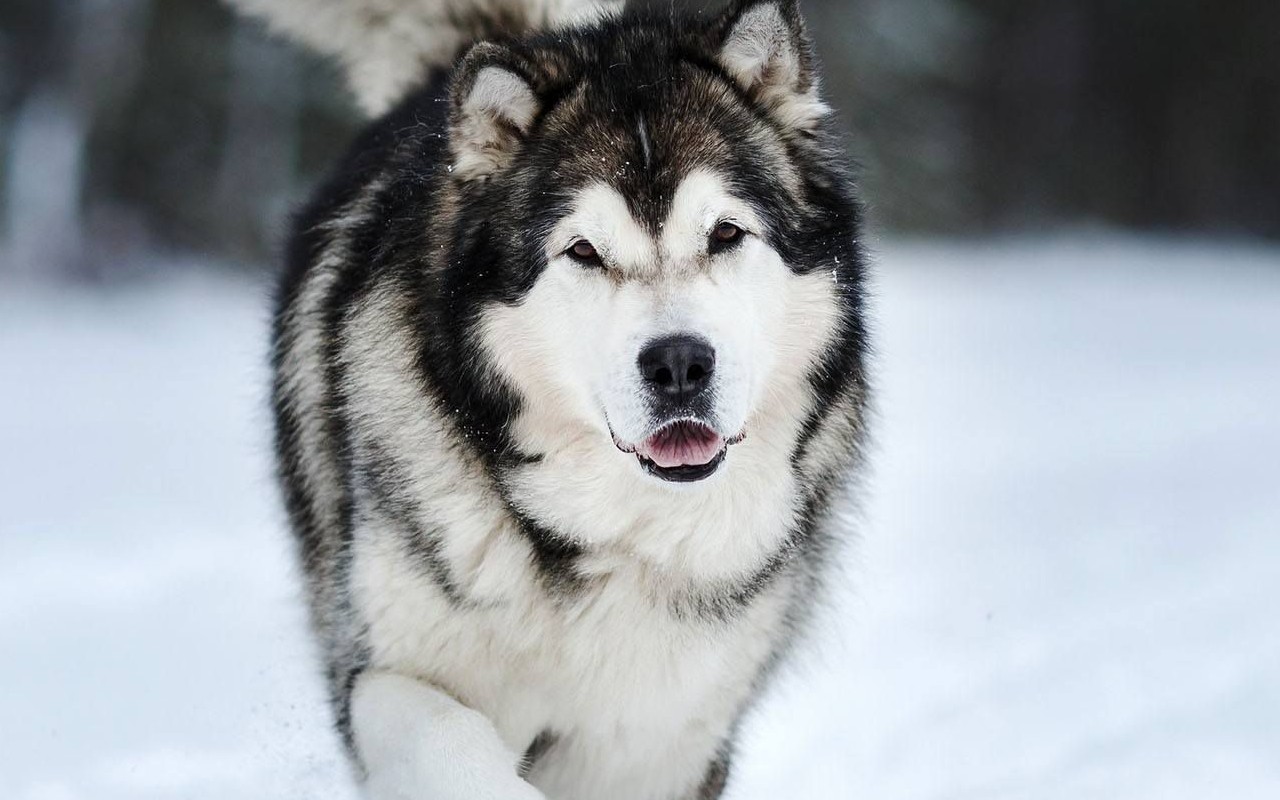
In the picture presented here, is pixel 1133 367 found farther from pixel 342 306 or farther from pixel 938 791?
pixel 342 306

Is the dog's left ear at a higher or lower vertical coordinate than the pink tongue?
higher

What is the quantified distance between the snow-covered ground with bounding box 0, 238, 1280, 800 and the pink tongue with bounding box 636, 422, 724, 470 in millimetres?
982

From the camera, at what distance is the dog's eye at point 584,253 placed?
3074mm

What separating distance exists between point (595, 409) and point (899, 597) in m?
2.98

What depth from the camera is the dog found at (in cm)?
302

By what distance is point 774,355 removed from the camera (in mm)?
3139

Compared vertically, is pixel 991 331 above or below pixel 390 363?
below

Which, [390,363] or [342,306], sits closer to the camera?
[390,363]

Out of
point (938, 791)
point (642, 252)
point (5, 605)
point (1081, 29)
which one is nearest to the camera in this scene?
point (642, 252)

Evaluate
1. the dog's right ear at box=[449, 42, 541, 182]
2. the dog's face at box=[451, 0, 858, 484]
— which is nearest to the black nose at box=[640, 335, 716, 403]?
the dog's face at box=[451, 0, 858, 484]

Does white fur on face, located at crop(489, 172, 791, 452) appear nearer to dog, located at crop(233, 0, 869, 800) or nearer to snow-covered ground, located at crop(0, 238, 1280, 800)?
dog, located at crop(233, 0, 869, 800)

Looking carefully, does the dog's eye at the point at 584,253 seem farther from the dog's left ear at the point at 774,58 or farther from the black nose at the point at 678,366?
the dog's left ear at the point at 774,58

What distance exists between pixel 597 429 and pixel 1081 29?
21091mm

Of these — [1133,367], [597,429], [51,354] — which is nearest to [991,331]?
[1133,367]
